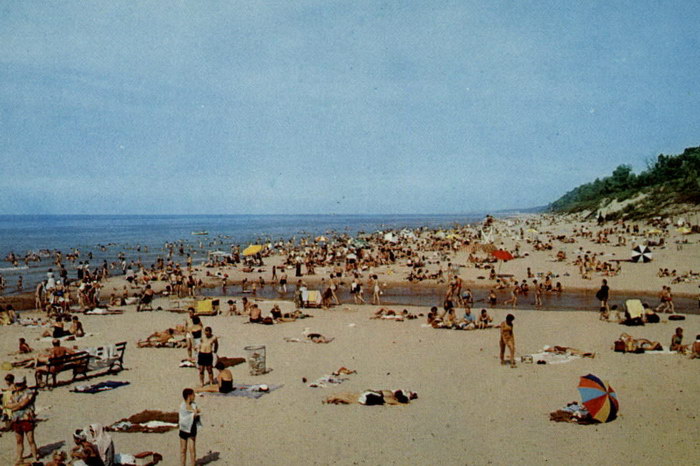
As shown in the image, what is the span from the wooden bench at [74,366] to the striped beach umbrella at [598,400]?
1077cm

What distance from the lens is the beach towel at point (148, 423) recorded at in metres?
8.84

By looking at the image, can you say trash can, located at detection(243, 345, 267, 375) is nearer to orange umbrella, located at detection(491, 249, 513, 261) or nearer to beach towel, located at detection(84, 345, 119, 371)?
beach towel, located at detection(84, 345, 119, 371)

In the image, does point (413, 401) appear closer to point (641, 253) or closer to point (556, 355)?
point (556, 355)

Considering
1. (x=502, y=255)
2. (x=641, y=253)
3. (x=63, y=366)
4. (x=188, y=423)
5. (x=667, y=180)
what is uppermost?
(x=667, y=180)

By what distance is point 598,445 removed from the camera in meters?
7.98

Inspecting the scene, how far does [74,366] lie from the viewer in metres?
11.8

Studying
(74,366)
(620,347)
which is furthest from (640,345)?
(74,366)

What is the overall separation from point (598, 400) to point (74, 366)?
11.1 meters

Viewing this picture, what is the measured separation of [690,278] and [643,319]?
1234 centimetres

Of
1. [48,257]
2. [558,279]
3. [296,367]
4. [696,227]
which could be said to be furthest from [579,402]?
[48,257]

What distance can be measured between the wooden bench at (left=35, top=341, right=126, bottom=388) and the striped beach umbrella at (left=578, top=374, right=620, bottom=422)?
10.8 meters

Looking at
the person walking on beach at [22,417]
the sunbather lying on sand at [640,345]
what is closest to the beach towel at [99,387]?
the person walking on beach at [22,417]

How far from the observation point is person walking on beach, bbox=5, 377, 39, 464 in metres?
7.38

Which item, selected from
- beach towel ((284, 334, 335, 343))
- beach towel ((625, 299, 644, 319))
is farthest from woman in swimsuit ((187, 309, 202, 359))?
beach towel ((625, 299, 644, 319))
